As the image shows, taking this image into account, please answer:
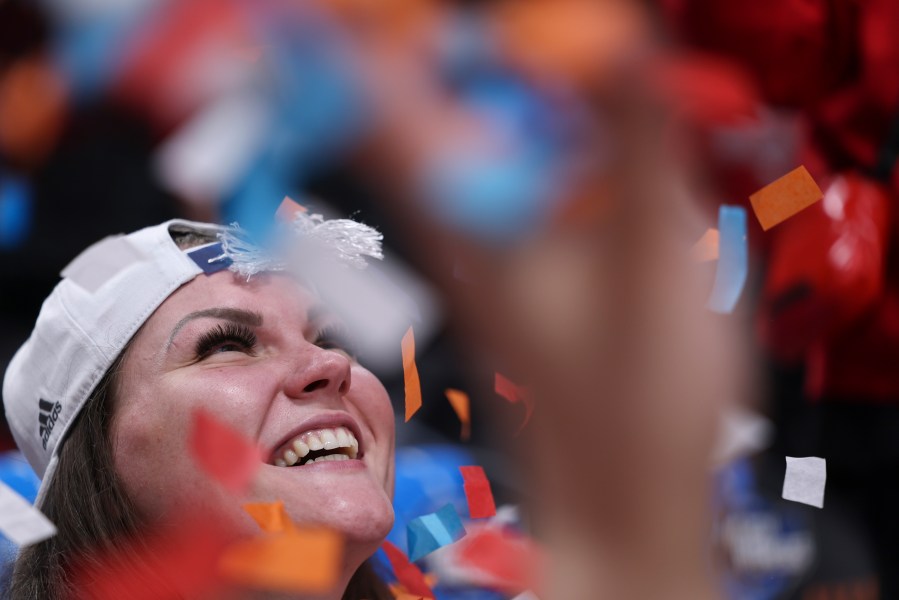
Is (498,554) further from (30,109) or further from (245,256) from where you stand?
(30,109)

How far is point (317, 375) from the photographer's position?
1.54 metres

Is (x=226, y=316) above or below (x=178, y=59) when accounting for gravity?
below

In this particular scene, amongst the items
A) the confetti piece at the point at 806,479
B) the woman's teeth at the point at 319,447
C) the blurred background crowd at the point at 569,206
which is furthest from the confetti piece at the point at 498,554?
the confetti piece at the point at 806,479

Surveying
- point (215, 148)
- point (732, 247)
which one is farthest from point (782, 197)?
point (215, 148)

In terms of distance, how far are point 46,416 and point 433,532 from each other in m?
0.62

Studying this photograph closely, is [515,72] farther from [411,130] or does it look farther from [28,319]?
[28,319]

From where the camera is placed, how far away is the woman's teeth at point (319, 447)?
4.90 ft

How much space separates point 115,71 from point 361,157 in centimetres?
208

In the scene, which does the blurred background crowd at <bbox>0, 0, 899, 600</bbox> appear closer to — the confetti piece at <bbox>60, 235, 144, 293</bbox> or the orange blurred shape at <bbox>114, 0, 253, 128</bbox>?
the orange blurred shape at <bbox>114, 0, 253, 128</bbox>

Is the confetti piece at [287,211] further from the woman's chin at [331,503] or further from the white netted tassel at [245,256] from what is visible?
the woman's chin at [331,503]

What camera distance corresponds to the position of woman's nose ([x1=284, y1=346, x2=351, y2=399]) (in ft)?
5.02

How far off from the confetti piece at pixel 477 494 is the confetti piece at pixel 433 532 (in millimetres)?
49

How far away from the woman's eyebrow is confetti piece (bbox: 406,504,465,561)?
44 centimetres

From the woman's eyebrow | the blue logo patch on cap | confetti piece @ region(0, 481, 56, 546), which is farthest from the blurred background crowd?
confetti piece @ region(0, 481, 56, 546)
